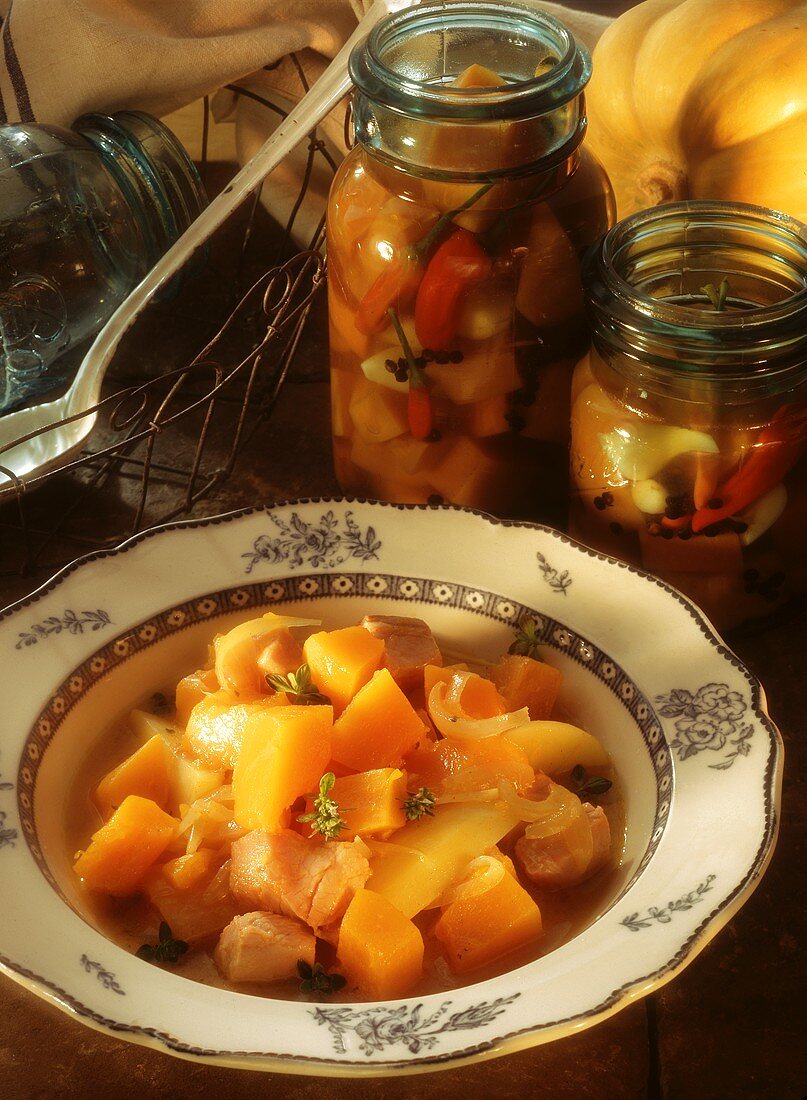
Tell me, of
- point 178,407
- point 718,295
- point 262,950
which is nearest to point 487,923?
point 262,950

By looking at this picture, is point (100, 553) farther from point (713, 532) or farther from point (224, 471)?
point (713, 532)

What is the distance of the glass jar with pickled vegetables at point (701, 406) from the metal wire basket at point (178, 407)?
0.43 metres

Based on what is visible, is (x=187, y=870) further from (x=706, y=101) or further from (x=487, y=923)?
(x=706, y=101)

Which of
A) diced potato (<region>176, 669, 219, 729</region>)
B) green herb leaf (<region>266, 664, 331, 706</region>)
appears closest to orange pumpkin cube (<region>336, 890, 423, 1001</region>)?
green herb leaf (<region>266, 664, 331, 706</region>)

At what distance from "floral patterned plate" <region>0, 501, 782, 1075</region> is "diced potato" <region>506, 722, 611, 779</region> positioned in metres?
0.03

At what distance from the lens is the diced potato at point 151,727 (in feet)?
4.18

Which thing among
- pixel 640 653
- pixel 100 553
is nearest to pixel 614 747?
pixel 640 653

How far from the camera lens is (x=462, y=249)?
135cm

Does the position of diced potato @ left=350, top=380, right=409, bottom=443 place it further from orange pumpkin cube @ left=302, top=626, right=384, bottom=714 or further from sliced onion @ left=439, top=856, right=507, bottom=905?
sliced onion @ left=439, top=856, right=507, bottom=905

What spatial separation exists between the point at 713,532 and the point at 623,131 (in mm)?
683

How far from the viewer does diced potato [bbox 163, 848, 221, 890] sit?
1.13 metres

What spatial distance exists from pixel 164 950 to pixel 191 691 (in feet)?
1.02

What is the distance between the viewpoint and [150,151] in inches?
73.4

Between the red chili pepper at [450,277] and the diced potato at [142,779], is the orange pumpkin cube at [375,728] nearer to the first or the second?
the diced potato at [142,779]
